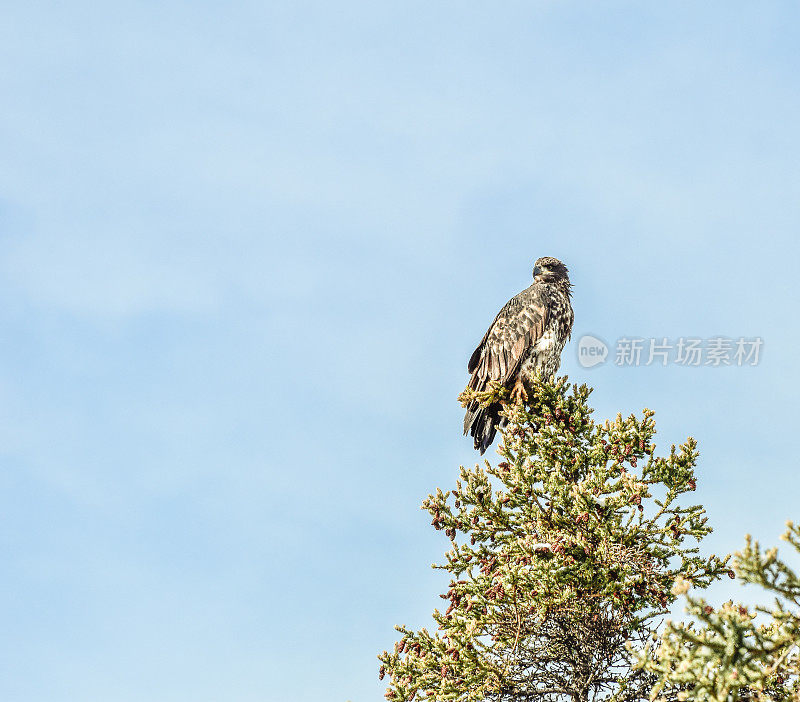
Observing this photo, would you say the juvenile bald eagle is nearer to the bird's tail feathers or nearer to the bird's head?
the bird's tail feathers

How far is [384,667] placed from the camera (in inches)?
398

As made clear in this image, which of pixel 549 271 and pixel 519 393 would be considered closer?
pixel 519 393

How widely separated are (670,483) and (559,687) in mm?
2822

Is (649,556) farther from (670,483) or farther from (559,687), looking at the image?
(559,687)

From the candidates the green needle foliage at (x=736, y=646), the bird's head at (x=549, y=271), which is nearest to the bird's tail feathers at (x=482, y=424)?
the bird's head at (x=549, y=271)

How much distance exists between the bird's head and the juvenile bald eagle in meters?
0.23

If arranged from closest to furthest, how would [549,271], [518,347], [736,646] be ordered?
[736,646]
[518,347]
[549,271]

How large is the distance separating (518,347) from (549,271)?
5.57 feet

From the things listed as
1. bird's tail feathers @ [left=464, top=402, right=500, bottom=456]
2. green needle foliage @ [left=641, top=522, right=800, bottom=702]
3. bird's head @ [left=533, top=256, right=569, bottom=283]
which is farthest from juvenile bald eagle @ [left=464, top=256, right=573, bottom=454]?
green needle foliage @ [left=641, top=522, right=800, bottom=702]

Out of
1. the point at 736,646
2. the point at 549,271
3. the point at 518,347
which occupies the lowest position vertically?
the point at 736,646

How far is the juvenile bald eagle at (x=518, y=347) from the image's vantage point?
1279cm

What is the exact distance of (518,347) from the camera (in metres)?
12.9

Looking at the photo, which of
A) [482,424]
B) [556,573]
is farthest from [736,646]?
[482,424]

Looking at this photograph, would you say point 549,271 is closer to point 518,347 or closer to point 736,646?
point 518,347
